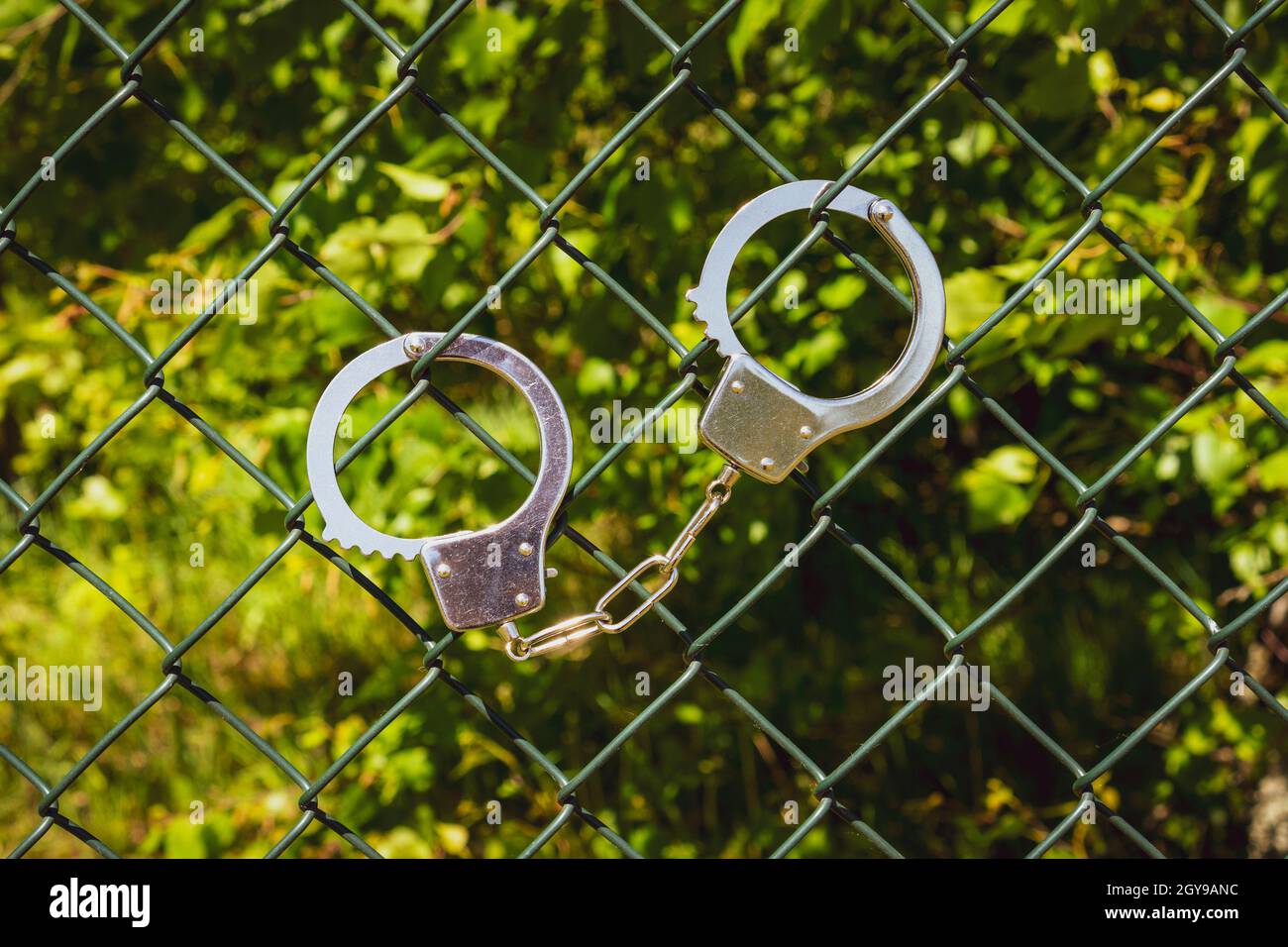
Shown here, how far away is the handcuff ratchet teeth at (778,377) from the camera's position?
1049mm

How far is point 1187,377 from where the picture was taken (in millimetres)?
2182

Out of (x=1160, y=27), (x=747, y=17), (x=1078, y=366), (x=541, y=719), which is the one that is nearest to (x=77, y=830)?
(x=541, y=719)

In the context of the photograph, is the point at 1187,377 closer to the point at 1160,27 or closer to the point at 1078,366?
the point at 1078,366

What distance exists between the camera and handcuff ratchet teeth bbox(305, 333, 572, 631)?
41.2 inches

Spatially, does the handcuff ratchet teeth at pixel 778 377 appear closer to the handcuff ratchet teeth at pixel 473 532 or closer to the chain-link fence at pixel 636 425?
the chain-link fence at pixel 636 425

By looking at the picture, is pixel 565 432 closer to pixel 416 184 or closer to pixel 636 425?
pixel 636 425
